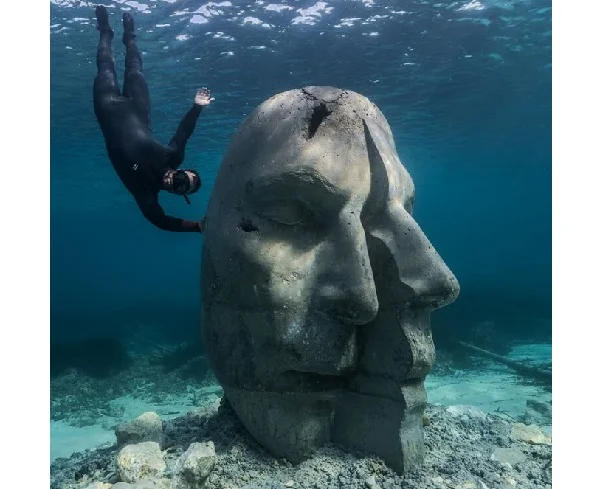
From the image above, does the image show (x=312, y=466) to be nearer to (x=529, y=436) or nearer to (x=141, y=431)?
(x=141, y=431)

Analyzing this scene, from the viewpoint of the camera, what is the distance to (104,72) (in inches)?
249

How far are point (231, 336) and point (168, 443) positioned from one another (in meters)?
1.22

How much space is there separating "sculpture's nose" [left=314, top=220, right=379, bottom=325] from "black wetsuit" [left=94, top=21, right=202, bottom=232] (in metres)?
1.99

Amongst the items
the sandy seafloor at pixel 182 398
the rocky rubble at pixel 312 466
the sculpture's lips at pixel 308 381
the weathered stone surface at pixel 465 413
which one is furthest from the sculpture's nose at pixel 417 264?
the weathered stone surface at pixel 465 413

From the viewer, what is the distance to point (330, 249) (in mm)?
3701

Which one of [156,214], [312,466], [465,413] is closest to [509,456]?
[465,413]

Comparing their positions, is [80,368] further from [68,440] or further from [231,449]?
[231,449]

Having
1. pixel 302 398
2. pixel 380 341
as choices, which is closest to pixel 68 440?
pixel 302 398

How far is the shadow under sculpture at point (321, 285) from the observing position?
3.66m

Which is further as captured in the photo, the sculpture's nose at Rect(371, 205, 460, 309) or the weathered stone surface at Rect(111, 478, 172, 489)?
the sculpture's nose at Rect(371, 205, 460, 309)

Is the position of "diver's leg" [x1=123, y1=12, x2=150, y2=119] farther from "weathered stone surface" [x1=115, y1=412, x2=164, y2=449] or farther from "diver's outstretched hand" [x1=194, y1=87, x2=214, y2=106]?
"weathered stone surface" [x1=115, y1=412, x2=164, y2=449]

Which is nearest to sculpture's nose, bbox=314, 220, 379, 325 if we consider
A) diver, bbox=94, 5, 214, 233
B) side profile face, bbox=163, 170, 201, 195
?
diver, bbox=94, 5, 214, 233

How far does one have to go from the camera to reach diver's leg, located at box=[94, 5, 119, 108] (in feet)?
20.3

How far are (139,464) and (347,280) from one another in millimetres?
2089
